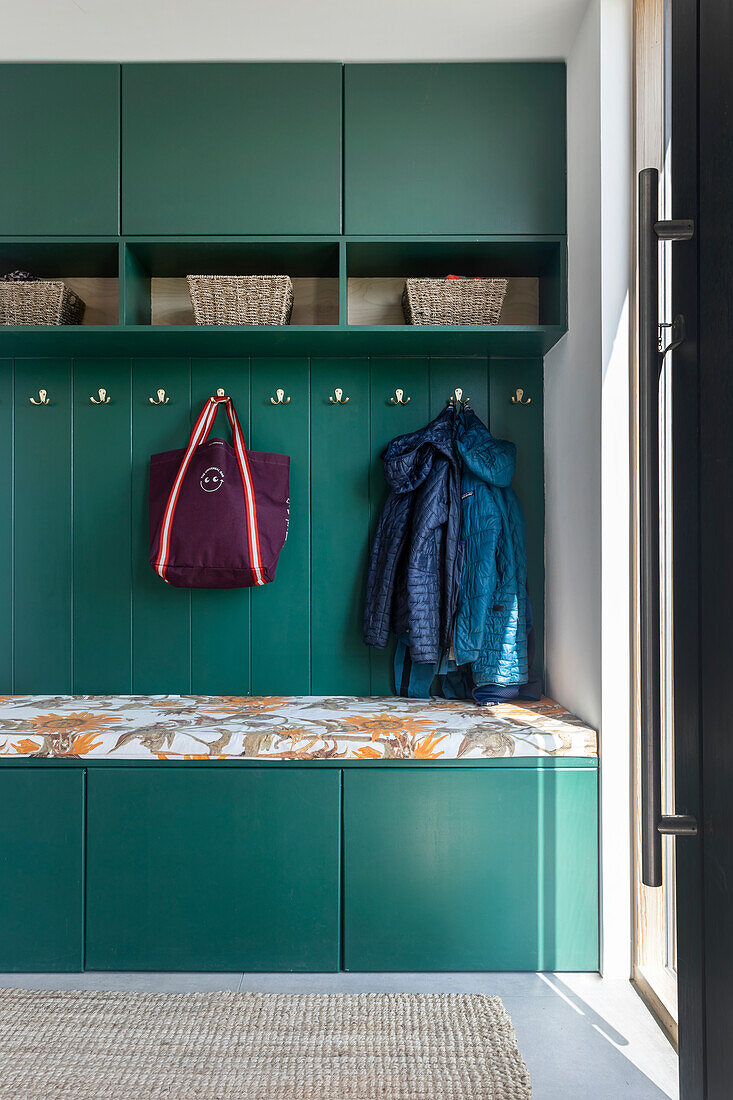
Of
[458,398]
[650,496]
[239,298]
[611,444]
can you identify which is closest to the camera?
[650,496]

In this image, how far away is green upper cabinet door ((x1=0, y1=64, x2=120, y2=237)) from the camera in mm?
2369

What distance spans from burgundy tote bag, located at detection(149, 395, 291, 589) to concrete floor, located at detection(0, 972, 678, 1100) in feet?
3.71

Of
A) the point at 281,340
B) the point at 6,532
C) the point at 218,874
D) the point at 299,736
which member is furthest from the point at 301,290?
the point at 218,874

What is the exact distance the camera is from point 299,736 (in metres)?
2.09

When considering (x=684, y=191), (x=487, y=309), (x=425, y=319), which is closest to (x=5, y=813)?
(x=425, y=319)

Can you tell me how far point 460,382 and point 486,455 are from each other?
32 centimetres

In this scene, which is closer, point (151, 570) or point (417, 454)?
point (417, 454)

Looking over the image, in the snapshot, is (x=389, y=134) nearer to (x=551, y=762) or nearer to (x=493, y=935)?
(x=551, y=762)

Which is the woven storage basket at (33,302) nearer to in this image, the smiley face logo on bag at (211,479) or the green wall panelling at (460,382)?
the smiley face logo on bag at (211,479)

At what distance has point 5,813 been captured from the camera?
2.10 metres

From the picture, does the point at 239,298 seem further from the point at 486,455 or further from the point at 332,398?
the point at 486,455

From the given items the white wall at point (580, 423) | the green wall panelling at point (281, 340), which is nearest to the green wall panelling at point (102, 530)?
the green wall panelling at point (281, 340)

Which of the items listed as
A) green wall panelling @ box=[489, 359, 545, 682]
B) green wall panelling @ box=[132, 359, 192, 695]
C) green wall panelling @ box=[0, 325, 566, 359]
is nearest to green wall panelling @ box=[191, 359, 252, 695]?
green wall panelling @ box=[132, 359, 192, 695]

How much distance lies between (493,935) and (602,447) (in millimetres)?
1321
